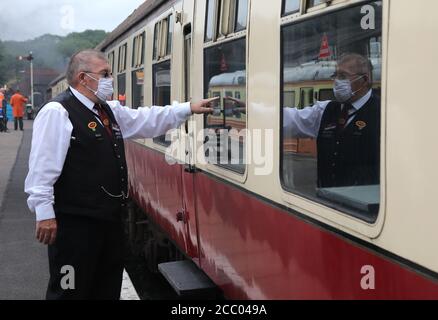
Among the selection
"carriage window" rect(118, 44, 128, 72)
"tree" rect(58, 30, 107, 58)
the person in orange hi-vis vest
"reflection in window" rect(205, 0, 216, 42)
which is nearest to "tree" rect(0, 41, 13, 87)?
"tree" rect(58, 30, 107, 58)

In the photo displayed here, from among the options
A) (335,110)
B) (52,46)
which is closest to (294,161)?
(335,110)

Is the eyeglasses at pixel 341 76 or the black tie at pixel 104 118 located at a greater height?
the eyeglasses at pixel 341 76

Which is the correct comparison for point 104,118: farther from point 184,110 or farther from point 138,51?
point 138,51

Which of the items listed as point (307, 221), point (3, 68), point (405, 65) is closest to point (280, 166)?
point (307, 221)

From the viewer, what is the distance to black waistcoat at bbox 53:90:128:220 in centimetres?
331

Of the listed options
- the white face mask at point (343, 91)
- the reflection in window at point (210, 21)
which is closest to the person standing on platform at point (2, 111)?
the reflection in window at point (210, 21)

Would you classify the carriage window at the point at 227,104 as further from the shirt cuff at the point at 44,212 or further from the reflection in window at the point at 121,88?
the reflection in window at the point at 121,88

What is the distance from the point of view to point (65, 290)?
342 centimetres

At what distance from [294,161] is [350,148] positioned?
49cm

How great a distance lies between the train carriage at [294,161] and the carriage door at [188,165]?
0.05 feet

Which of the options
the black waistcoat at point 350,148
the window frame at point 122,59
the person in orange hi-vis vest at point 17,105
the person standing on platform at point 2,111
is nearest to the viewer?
the black waistcoat at point 350,148

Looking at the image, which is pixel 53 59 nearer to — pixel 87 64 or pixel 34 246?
pixel 34 246

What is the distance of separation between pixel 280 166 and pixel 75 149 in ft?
3.80

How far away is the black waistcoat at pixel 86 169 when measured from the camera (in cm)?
331
